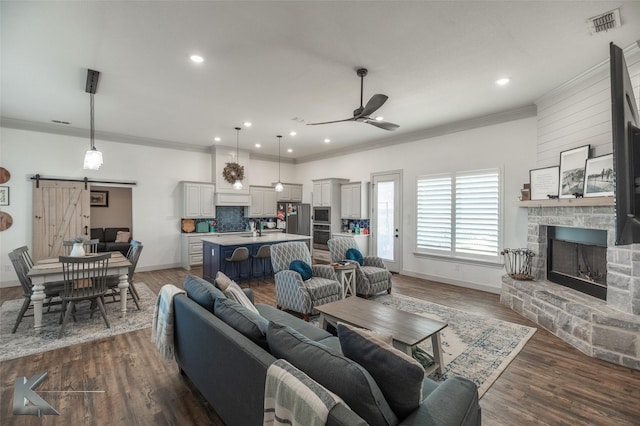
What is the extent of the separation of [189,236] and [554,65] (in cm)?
736

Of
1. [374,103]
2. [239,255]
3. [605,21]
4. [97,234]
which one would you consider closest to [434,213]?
[374,103]

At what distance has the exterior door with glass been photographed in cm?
657

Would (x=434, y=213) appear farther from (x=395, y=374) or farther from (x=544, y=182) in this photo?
(x=395, y=374)

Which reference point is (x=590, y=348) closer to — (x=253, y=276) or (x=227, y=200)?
(x=253, y=276)

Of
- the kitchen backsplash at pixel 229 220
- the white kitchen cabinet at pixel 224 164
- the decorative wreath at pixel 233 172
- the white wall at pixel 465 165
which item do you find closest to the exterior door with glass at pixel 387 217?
the white wall at pixel 465 165

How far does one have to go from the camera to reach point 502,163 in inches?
198

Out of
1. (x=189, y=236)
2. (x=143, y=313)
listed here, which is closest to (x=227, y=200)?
(x=189, y=236)

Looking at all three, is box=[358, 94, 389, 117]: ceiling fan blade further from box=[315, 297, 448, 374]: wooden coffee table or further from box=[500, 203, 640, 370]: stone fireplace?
box=[500, 203, 640, 370]: stone fireplace

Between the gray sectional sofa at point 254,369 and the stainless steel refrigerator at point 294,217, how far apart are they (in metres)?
6.42

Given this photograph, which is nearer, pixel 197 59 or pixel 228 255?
pixel 197 59

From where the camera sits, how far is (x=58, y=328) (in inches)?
142

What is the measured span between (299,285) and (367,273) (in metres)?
1.36

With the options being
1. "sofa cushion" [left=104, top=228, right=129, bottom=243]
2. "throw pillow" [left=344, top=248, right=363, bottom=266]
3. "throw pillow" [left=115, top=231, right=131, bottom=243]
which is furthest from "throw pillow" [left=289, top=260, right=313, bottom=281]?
"sofa cushion" [left=104, top=228, right=129, bottom=243]

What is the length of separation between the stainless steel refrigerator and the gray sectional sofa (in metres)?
6.42
